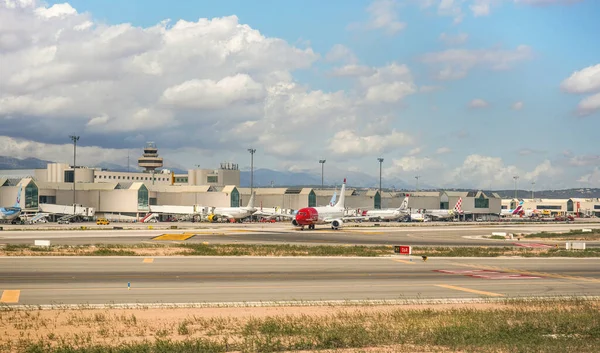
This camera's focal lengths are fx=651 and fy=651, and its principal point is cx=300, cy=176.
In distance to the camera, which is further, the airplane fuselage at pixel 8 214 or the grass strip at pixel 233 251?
the airplane fuselage at pixel 8 214

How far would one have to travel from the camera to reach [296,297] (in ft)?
108

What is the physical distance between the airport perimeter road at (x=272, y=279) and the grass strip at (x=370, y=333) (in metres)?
5.73

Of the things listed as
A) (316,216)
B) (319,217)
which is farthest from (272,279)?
(319,217)

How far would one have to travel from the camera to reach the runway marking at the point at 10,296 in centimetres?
3036

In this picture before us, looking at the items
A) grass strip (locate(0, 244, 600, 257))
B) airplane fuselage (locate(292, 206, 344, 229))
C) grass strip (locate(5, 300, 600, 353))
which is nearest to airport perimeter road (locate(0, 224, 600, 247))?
grass strip (locate(0, 244, 600, 257))

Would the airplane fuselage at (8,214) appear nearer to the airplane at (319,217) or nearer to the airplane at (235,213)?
the airplane at (235,213)

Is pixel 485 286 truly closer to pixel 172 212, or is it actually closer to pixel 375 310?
pixel 375 310

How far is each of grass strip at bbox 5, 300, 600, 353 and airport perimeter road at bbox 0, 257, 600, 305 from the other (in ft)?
18.8

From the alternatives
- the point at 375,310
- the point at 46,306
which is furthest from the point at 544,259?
the point at 46,306

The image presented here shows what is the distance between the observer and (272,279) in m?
39.8

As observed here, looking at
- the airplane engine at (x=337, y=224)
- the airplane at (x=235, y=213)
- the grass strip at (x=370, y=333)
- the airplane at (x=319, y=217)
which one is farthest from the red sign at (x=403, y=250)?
the airplane at (x=235, y=213)

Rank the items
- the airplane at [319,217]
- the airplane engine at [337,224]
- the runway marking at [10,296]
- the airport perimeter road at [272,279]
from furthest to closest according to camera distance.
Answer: the airplane engine at [337,224] → the airplane at [319,217] → the airport perimeter road at [272,279] → the runway marking at [10,296]

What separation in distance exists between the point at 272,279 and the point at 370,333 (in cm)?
1657

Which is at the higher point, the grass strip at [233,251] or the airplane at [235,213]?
the airplane at [235,213]
